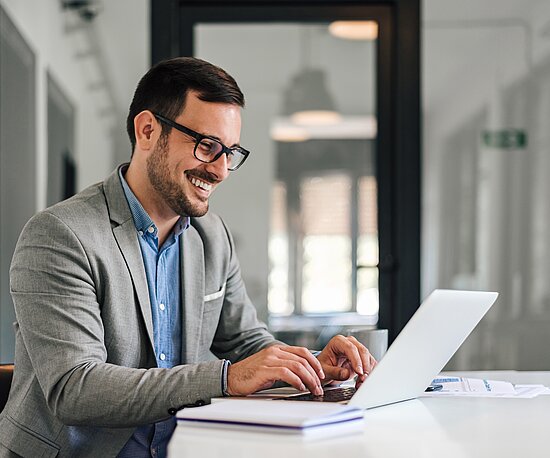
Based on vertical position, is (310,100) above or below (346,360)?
above

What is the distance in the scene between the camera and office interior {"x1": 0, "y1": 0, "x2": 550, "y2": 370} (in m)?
4.28

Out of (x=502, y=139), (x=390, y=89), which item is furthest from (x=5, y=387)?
(x=502, y=139)

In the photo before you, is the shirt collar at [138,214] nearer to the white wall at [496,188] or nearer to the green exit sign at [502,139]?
the white wall at [496,188]

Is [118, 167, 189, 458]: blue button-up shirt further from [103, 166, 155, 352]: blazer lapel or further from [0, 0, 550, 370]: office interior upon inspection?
[0, 0, 550, 370]: office interior

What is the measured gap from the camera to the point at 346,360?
1.78 metres

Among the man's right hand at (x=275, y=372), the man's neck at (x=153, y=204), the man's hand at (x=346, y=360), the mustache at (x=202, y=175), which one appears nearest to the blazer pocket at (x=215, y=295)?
the man's neck at (x=153, y=204)

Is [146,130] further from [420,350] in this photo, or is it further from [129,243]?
[420,350]

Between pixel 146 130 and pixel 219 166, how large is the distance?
0.19 m

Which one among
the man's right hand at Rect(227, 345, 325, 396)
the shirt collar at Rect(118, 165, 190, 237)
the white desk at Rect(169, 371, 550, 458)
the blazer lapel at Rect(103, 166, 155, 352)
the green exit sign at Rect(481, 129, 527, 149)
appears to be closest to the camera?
the white desk at Rect(169, 371, 550, 458)

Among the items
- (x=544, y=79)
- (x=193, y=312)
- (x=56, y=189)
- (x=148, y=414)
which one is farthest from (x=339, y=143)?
(x=148, y=414)

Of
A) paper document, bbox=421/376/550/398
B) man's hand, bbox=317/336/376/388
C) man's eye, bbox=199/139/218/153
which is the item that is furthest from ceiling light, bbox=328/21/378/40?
man's hand, bbox=317/336/376/388

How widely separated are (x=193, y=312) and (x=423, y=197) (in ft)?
8.03

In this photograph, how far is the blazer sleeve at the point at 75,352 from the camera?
1.66 m

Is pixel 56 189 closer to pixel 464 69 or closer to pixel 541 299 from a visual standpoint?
pixel 464 69
